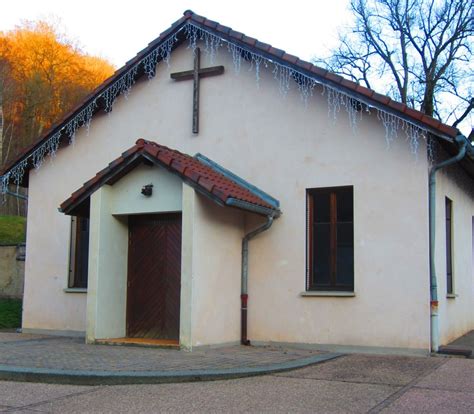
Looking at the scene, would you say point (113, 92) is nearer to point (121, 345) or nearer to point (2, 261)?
point (121, 345)

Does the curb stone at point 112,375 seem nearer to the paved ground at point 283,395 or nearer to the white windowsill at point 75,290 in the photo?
the paved ground at point 283,395

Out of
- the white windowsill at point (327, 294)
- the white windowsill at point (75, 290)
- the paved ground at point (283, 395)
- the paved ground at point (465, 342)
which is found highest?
the white windowsill at point (327, 294)

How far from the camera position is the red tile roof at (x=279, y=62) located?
1017 centimetres

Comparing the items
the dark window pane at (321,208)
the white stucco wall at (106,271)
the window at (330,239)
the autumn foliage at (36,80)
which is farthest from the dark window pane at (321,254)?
the autumn foliage at (36,80)

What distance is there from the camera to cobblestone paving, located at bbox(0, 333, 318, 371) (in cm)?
854

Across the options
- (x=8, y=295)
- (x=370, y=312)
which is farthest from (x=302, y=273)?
(x=8, y=295)

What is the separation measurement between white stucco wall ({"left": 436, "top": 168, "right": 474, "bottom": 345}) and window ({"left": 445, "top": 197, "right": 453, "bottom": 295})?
0.25 feet

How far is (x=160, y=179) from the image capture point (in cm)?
1121

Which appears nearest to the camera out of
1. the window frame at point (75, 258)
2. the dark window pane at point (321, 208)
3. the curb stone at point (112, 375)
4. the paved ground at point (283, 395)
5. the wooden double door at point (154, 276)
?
the paved ground at point (283, 395)

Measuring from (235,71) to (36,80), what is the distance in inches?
1100

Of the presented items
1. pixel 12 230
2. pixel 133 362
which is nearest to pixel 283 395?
pixel 133 362

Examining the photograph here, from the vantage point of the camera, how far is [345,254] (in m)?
11.3

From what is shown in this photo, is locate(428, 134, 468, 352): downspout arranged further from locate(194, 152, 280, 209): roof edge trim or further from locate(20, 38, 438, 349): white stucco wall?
locate(194, 152, 280, 209): roof edge trim

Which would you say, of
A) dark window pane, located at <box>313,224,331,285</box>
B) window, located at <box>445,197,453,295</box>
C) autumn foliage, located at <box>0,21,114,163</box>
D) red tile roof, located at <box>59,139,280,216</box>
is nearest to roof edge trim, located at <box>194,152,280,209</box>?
red tile roof, located at <box>59,139,280,216</box>
